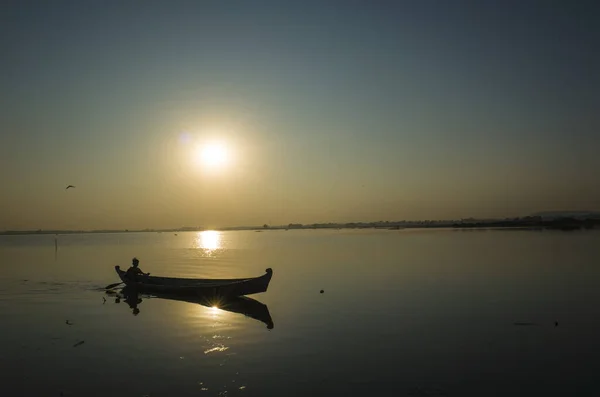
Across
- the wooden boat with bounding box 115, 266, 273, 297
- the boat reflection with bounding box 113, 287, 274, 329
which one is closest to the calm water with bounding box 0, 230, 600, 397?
the boat reflection with bounding box 113, 287, 274, 329

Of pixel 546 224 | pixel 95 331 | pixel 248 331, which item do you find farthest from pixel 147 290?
pixel 546 224

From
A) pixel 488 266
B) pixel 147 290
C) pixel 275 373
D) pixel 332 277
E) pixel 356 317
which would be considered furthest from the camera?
pixel 488 266

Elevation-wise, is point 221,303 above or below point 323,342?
above

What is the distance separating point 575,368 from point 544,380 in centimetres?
185

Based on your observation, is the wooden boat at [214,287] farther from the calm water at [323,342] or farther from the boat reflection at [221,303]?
the calm water at [323,342]

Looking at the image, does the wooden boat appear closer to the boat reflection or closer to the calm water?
the boat reflection

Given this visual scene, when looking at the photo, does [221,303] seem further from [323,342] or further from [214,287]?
[323,342]

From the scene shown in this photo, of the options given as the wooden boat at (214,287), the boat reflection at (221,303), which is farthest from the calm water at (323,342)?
the wooden boat at (214,287)

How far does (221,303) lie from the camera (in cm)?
2853

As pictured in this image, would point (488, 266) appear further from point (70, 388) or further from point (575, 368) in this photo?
point (70, 388)

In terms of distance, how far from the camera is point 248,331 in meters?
20.5

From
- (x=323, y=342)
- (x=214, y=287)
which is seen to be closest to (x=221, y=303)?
(x=214, y=287)

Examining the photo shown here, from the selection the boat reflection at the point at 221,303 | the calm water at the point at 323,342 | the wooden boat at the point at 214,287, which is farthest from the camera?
the wooden boat at the point at 214,287

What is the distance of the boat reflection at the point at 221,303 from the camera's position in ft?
80.8
